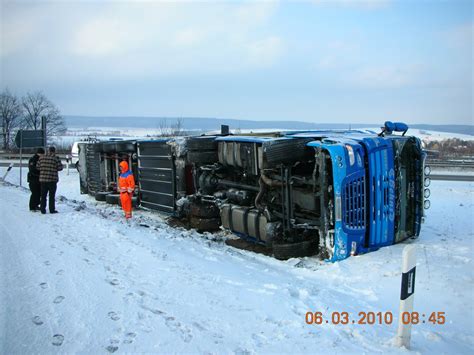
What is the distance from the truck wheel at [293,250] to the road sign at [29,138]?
464 inches

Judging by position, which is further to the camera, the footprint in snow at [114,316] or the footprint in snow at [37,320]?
the footprint in snow at [114,316]

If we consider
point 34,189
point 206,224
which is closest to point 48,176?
point 34,189

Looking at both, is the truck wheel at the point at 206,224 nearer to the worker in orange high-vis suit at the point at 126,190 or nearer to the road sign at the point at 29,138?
the worker in orange high-vis suit at the point at 126,190

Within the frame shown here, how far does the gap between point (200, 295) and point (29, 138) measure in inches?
530

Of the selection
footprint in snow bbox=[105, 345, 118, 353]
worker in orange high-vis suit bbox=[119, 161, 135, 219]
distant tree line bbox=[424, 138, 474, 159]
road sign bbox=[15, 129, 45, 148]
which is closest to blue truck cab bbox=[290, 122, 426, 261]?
footprint in snow bbox=[105, 345, 118, 353]

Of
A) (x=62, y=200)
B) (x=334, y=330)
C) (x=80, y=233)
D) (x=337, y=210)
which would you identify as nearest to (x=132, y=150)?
(x=62, y=200)

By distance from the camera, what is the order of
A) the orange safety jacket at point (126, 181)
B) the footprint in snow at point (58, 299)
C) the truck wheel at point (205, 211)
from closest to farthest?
the footprint in snow at point (58, 299), the truck wheel at point (205, 211), the orange safety jacket at point (126, 181)

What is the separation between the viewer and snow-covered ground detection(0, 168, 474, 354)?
3650 millimetres

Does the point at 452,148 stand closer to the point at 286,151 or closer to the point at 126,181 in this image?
the point at 126,181

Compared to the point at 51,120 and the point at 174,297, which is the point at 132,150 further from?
the point at 51,120

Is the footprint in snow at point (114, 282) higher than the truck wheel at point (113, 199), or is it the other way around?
the footprint in snow at point (114, 282)

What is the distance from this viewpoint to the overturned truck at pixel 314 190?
6.21 meters

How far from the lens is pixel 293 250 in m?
6.82

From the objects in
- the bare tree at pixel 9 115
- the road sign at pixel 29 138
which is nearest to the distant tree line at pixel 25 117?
the bare tree at pixel 9 115
